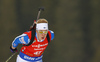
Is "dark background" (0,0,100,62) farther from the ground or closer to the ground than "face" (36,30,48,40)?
closer to the ground

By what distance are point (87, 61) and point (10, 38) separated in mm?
3816

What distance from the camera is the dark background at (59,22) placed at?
8258 mm

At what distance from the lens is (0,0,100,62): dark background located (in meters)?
8.26

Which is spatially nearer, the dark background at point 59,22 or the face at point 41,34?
the face at point 41,34

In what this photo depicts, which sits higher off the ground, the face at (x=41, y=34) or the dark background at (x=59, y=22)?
the face at (x=41, y=34)

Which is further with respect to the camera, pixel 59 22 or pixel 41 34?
pixel 59 22

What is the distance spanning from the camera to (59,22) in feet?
27.8

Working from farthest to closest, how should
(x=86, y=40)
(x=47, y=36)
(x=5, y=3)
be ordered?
(x=86, y=40) < (x=5, y=3) < (x=47, y=36)

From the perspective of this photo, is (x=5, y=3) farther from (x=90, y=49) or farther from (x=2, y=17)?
(x=90, y=49)

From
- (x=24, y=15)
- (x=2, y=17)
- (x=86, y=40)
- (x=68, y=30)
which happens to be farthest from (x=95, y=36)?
(x=2, y=17)

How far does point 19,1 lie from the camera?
8469 millimetres

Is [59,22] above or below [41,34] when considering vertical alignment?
below

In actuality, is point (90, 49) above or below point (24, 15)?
below

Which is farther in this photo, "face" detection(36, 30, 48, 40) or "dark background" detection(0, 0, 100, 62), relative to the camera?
"dark background" detection(0, 0, 100, 62)
